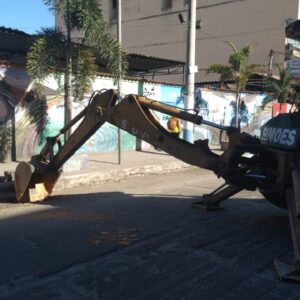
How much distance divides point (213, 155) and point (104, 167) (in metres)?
6.69

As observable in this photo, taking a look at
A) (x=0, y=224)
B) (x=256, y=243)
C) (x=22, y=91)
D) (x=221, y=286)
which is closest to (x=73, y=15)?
(x=22, y=91)

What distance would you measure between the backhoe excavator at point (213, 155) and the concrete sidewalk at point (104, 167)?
2.18 m

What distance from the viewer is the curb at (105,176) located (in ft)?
36.6

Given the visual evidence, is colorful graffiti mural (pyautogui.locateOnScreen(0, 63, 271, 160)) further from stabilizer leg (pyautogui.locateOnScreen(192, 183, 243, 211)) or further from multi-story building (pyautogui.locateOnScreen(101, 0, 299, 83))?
multi-story building (pyautogui.locateOnScreen(101, 0, 299, 83))

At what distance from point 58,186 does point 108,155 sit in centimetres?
595

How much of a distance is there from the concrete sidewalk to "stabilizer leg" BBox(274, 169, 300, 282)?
6.11 metres

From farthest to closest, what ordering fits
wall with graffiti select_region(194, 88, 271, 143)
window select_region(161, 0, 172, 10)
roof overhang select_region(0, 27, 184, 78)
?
window select_region(161, 0, 172, 10) → wall with graffiti select_region(194, 88, 271, 143) → roof overhang select_region(0, 27, 184, 78)

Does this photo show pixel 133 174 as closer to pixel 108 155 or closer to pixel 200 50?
pixel 108 155

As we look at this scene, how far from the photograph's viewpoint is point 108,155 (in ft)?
55.0

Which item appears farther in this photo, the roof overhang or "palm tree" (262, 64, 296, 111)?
"palm tree" (262, 64, 296, 111)

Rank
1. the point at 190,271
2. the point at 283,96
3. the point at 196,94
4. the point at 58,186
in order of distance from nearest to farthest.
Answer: the point at 190,271 < the point at 58,186 < the point at 196,94 < the point at 283,96

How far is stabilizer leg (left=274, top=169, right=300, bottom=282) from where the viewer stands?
5.02 m

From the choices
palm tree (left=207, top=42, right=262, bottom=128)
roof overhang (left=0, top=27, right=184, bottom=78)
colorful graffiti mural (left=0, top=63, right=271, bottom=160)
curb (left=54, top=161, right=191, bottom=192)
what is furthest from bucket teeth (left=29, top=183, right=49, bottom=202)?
palm tree (left=207, top=42, right=262, bottom=128)

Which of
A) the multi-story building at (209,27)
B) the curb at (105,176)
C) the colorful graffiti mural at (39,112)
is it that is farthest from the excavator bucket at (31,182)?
the multi-story building at (209,27)
